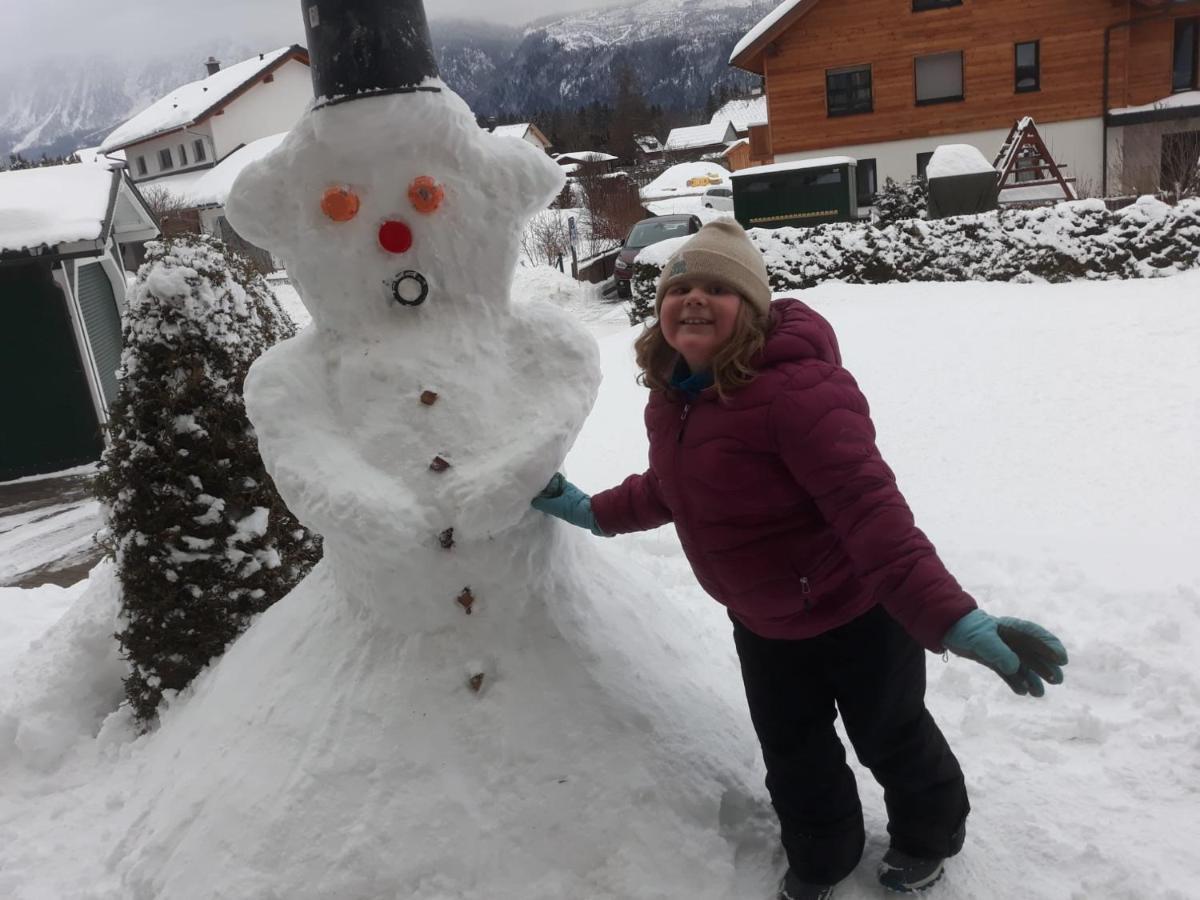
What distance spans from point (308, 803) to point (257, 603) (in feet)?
3.68

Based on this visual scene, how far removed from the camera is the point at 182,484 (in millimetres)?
3131

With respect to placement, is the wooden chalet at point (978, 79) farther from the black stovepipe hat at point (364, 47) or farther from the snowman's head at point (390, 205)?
the black stovepipe hat at point (364, 47)

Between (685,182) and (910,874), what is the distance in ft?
102

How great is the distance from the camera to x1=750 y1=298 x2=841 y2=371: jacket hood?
2107mm

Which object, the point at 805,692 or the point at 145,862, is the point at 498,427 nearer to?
the point at 805,692

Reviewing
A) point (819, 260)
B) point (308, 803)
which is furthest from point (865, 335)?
point (308, 803)

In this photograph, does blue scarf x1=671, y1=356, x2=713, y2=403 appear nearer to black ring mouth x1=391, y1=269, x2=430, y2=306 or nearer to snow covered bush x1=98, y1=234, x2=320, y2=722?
black ring mouth x1=391, y1=269, x2=430, y2=306

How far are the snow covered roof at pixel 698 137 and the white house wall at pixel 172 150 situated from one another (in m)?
26.4

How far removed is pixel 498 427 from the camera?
248cm

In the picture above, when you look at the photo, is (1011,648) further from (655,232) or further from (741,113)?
(741,113)

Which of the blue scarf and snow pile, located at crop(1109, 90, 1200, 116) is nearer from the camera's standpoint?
the blue scarf

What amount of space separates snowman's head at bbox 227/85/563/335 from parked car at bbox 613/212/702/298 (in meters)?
13.9

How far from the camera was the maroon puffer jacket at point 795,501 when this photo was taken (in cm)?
192

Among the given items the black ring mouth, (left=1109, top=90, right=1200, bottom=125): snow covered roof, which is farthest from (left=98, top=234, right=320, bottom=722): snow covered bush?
(left=1109, top=90, right=1200, bottom=125): snow covered roof
